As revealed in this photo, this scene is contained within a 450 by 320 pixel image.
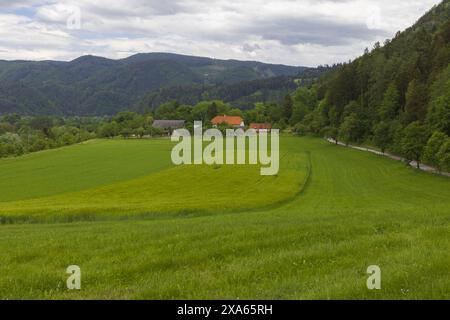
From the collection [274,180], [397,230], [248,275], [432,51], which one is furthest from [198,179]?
[432,51]

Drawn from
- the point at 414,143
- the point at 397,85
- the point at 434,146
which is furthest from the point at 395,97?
the point at 434,146

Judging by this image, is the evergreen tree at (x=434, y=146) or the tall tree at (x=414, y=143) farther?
the tall tree at (x=414, y=143)

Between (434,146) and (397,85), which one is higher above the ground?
(397,85)

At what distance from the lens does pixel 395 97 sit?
11856 cm

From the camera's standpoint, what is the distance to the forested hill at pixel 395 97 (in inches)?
3347

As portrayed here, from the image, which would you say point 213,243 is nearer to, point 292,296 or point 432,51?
point 292,296
